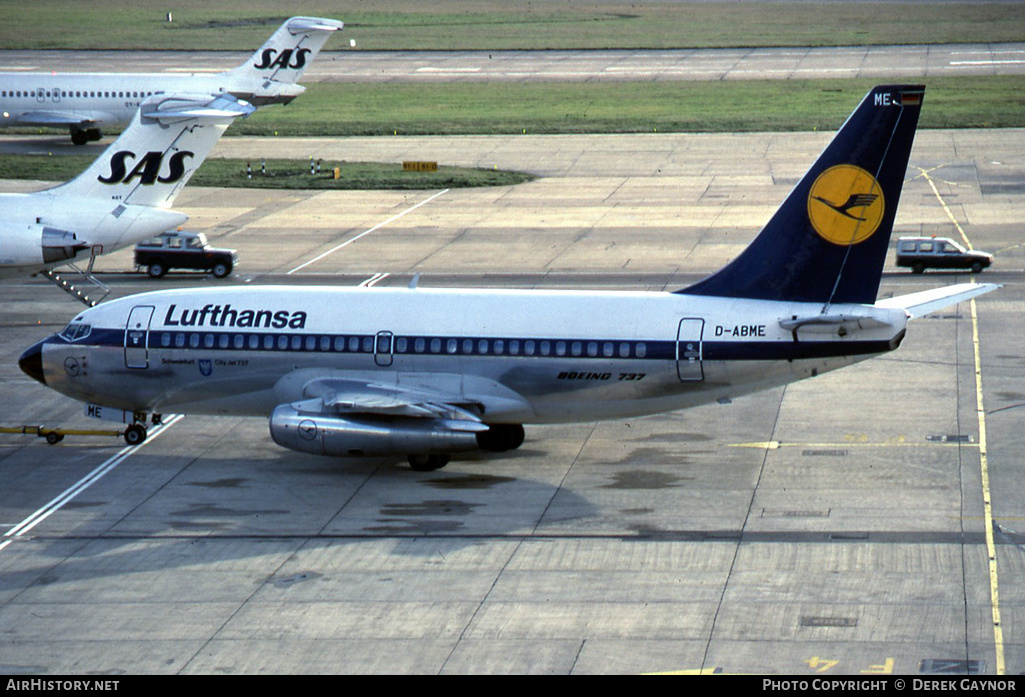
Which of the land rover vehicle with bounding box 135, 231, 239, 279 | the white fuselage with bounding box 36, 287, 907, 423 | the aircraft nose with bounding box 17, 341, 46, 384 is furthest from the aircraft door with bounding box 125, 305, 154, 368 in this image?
the land rover vehicle with bounding box 135, 231, 239, 279

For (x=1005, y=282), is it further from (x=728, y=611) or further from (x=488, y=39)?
(x=488, y=39)

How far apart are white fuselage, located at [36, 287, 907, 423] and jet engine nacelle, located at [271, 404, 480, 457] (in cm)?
138

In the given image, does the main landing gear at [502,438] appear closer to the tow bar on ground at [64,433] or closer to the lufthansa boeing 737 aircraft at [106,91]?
the tow bar on ground at [64,433]

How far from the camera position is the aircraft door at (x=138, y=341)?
121ft

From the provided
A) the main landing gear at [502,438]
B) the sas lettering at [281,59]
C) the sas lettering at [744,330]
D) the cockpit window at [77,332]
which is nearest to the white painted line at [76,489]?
the cockpit window at [77,332]

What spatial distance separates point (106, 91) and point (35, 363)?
62.2 meters

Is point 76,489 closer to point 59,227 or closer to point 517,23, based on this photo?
point 59,227

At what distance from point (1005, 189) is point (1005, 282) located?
21.3 metres

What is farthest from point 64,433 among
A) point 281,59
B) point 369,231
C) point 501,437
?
point 281,59

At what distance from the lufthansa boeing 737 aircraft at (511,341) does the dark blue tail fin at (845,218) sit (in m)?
0.04

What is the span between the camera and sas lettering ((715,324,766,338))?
33.4 meters

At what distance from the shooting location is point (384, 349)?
35.4m

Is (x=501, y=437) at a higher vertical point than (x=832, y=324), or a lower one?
lower

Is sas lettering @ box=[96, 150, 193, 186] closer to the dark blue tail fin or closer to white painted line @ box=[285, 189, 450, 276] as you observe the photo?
white painted line @ box=[285, 189, 450, 276]
